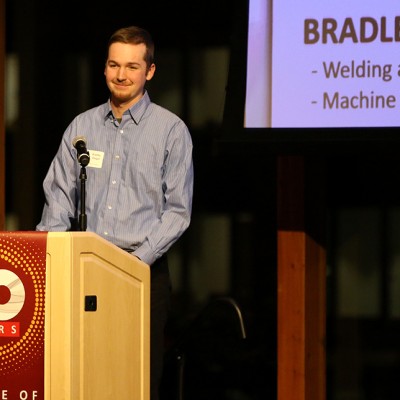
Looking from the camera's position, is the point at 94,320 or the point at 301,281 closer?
the point at 94,320

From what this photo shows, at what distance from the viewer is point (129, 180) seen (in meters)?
3.91

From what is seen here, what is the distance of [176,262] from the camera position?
5.42m

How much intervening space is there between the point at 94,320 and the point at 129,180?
27.0 inches

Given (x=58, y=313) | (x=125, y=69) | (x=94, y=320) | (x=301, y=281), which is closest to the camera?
(x=58, y=313)

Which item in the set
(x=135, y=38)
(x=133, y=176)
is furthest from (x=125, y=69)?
(x=133, y=176)

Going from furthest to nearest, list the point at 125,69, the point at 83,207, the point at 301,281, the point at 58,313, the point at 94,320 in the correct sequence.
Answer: the point at 301,281
the point at 125,69
the point at 83,207
the point at 94,320
the point at 58,313

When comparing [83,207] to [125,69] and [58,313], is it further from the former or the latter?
[125,69]

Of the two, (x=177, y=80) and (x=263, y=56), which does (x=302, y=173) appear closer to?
(x=263, y=56)

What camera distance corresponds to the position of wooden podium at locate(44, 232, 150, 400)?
328 cm

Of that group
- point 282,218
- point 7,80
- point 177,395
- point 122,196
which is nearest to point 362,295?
point 282,218

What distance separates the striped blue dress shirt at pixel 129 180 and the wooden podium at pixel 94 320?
276mm

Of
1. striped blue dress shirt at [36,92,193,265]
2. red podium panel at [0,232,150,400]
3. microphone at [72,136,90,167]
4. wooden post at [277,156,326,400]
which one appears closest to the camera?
red podium panel at [0,232,150,400]

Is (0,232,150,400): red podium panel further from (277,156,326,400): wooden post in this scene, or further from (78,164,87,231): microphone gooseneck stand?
(277,156,326,400): wooden post

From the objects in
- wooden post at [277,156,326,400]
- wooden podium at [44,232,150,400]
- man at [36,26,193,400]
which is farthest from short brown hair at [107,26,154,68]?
wooden post at [277,156,326,400]
